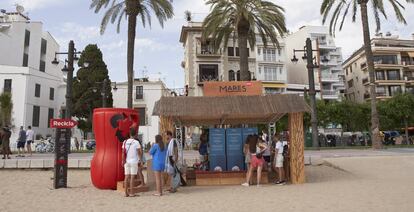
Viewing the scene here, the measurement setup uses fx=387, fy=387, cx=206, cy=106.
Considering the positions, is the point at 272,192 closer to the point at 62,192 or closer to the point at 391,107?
the point at 62,192

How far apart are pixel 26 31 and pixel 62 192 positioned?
164 ft

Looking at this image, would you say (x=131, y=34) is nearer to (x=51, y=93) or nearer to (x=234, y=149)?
(x=234, y=149)

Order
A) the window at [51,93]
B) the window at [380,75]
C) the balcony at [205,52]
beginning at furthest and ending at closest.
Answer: the window at [380,75], the window at [51,93], the balcony at [205,52]

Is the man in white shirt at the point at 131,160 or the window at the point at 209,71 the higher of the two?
the window at the point at 209,71

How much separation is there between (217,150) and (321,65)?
185ft

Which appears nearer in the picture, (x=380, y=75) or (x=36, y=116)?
(x=36, y=116)

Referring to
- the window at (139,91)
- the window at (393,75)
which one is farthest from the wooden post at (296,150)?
the window at (393,75)

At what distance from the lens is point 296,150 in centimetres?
1295

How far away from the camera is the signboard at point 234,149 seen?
1445cm

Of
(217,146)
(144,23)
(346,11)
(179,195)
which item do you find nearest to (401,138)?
(346,11)

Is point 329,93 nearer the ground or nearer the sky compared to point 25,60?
nearer the ground

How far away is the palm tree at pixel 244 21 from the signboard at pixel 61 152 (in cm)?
1311

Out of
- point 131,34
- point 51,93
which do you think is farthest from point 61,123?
point 51,93

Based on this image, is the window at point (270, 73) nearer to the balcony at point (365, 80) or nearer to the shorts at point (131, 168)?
the balcony at point (365, 80)
